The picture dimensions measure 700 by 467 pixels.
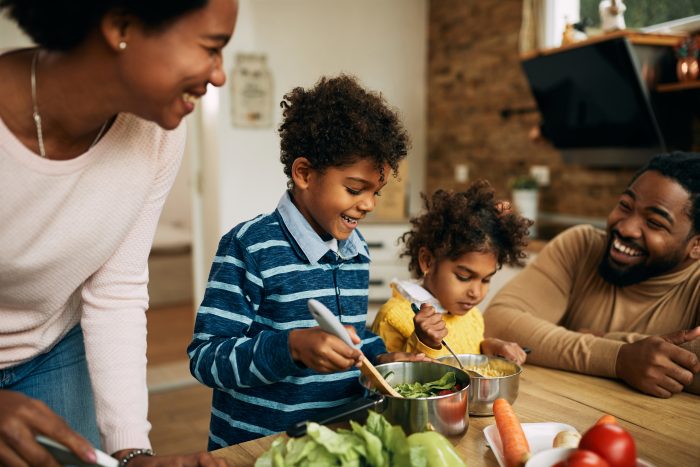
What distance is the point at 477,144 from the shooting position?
171 inches

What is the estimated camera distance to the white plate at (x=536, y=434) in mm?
951

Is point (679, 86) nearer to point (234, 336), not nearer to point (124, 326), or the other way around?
point (234, 336)

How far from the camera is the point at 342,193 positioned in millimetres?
1175

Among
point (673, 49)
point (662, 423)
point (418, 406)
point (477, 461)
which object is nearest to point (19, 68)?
point (418, 406)

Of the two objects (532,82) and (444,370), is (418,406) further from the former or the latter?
(532,82)

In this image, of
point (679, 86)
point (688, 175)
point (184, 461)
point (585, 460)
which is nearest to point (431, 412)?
point (585, 460)

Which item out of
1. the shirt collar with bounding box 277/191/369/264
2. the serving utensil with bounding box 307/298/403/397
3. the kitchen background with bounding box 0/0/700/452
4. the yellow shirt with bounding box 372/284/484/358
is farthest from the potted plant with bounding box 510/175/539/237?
the serving utensil with bounding box 307/298/403/397

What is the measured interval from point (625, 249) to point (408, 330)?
620 millimetres

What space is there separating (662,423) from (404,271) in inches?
108

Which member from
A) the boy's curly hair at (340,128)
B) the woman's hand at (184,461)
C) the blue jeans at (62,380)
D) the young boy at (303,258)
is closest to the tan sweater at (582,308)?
the young boy at (303,258)

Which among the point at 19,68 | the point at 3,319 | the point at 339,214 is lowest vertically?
the point at 3,319

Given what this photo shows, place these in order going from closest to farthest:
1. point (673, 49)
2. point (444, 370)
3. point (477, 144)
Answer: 1. point (444, 370)
2. point (673, 49)
3. point (477, 144)

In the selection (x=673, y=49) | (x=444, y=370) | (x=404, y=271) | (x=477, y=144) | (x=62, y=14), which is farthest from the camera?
(x=477, y=144)

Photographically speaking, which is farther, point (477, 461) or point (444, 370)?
point (444, 370)
